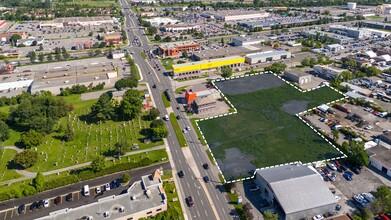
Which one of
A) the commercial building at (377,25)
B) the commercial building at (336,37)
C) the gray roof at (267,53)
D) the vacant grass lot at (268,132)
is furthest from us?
the commercial building at (377,25)

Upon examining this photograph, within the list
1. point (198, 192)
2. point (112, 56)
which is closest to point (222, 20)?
point (112, 56)

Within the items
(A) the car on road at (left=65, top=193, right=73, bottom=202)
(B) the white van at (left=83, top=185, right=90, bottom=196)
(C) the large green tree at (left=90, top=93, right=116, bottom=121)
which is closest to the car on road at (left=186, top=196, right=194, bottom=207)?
(B) the white van at (left=83, top=185, right=90, bottom=196)

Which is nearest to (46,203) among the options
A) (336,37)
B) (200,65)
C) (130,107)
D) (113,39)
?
(130,107)

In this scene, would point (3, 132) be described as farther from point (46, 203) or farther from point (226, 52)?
point (226, 52)

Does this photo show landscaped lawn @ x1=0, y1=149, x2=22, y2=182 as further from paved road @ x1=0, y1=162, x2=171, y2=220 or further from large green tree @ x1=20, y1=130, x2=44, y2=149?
paved road @ x1=0, y1=162, x2=171, y2=220

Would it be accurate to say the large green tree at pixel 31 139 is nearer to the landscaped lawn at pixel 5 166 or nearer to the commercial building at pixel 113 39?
the landscaped lawn at pixel 5 166

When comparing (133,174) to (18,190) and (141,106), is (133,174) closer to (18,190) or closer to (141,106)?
(18,190)

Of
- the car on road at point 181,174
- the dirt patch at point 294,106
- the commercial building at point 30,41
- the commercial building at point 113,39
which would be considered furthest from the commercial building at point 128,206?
the commercial building at point 30,41
